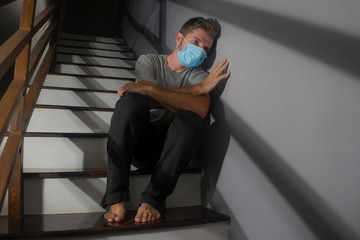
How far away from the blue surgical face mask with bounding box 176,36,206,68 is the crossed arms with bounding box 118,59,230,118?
10cm

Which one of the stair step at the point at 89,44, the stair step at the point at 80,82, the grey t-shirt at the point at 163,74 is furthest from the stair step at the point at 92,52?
the grey t-shirt at the point at 163,74

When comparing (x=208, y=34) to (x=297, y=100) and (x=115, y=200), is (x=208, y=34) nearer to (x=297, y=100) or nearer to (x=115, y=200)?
(x=297, y=100)

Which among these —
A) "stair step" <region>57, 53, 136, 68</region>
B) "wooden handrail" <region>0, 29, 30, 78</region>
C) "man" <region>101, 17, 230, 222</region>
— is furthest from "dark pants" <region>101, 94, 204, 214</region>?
"stair step" <region>57, 53, 136, 68</region>

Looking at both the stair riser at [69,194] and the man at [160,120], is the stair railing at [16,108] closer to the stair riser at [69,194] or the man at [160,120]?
the stair riser at [69,194]

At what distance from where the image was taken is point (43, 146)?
136cm

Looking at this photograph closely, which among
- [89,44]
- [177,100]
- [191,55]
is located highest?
[89,44]

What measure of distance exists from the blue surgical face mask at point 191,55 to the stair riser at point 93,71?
1300 millimetres

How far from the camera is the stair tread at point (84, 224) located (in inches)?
36.4

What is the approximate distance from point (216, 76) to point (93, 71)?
164cm

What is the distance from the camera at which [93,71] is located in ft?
8.51

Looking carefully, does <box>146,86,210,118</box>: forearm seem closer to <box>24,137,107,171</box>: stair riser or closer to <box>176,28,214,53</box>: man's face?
<box>176,28,214,53</box>: man's face

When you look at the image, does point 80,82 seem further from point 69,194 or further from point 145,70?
point 69,194

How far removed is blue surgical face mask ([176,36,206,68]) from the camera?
135cm

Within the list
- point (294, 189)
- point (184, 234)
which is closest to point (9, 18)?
point (184, 234)
